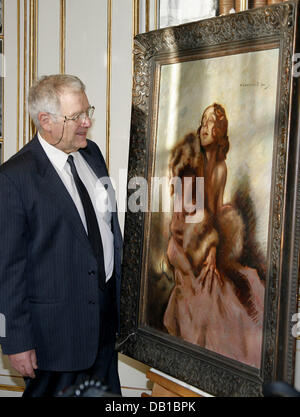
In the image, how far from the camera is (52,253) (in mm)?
2096

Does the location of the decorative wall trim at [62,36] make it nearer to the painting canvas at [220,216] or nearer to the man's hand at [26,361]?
the painting canvas at [220,216]

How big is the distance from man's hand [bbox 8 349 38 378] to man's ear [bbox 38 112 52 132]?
949mm

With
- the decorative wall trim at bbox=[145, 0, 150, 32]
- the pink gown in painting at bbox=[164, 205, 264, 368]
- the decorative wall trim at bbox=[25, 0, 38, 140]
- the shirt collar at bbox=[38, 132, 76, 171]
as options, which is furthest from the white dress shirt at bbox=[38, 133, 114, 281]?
the decorative wall trim at bbox=[25, 0, 38, 140]

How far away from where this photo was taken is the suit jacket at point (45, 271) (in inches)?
80.4

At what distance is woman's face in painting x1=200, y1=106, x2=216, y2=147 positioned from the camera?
1790 millimetres

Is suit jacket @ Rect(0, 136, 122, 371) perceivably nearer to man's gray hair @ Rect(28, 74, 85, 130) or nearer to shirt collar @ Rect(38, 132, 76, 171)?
shirt collar @ Rect(38, 132, 76, 171)

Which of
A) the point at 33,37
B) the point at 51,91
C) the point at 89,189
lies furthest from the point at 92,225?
the point at 33,37

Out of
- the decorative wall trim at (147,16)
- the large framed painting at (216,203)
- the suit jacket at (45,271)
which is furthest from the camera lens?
the decorative wall trim at (147,16)

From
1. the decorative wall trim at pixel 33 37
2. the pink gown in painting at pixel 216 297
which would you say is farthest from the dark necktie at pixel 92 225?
the decorative wall trim at pixel 33 37

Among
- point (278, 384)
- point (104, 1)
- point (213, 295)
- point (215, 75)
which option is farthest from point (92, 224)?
point (104, 1)

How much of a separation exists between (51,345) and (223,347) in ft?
2.55

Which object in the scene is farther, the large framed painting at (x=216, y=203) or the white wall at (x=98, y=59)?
the white wall at (x=98, y=59)

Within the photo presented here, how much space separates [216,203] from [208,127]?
10.8 inches

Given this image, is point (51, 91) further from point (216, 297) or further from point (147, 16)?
point (216, 297)
